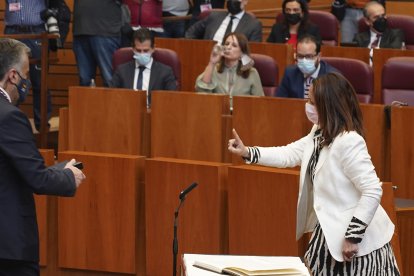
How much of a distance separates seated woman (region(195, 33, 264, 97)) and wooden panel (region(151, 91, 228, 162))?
688 millimetres

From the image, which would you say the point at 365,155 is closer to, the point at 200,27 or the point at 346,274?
the point at 346,274

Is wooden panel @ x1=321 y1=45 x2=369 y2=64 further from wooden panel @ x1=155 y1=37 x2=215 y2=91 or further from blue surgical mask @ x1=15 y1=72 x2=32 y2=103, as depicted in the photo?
blue surgical mask @ x1=15 y1=72 x2=32 y2=103

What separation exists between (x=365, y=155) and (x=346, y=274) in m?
0.36

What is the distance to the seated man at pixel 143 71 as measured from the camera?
5.59 m

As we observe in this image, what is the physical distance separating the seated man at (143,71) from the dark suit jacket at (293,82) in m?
0.61

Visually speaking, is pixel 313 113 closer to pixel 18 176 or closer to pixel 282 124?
pixel 18 176

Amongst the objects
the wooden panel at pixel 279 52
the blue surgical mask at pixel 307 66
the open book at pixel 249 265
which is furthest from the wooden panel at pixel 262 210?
the wooden panel at pixel 279 52

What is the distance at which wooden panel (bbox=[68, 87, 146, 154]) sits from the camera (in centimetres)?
492

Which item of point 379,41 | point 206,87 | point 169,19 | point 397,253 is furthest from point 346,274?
point 169,19

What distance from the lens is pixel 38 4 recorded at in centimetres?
632

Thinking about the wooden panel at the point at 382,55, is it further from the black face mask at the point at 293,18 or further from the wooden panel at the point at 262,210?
the wooden panel at the point at 262,210

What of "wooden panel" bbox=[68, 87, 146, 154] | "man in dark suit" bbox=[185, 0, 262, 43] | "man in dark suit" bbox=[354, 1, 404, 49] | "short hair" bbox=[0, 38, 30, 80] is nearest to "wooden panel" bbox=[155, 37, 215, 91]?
"man in dark suit" bbox=[185, 0, 262, 43]

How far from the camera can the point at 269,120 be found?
15.1ft

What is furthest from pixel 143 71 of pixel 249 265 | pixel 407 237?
pixel 249 265
